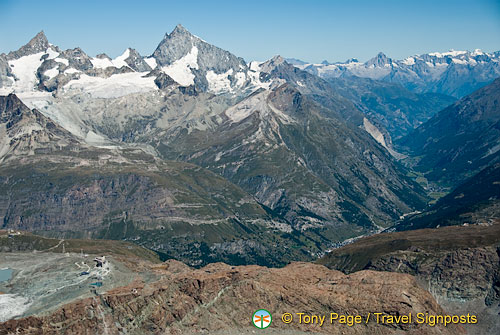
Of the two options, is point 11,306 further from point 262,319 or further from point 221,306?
point 262,319

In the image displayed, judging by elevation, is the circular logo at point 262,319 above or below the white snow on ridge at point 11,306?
below

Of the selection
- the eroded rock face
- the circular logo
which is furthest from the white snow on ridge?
the circular logo

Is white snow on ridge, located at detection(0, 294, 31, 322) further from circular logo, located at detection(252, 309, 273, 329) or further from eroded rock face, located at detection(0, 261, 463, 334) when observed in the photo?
circular logo, located at detection(252, 309, 273, 329)

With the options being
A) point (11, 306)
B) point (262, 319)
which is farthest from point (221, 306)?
point (11, 306)

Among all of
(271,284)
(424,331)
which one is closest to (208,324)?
(271,284)

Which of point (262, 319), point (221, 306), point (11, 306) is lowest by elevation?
point (262, 319)

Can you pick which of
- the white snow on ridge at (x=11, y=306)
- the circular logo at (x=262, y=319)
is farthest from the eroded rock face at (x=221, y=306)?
the white snow on ridge at (x=11, y=306)

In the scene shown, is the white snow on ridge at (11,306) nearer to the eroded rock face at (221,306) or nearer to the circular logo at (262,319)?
the eroded rock face at (221,306)
